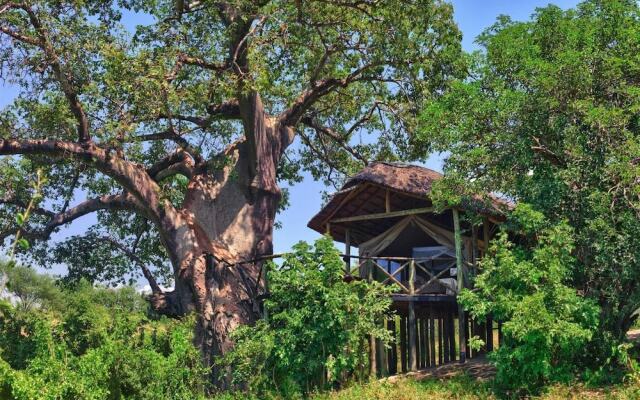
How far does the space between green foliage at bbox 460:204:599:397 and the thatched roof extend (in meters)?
3.42

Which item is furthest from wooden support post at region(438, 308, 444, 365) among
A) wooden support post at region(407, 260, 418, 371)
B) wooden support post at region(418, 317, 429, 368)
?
wooden support post at region(407, 260, 418, 371)

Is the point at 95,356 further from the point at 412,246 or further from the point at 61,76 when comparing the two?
the point at 412,246

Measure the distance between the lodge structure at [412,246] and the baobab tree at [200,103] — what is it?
1.91 m

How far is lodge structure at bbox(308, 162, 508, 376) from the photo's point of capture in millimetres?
13680

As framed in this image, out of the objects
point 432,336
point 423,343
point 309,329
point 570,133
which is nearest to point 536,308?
point 570,133

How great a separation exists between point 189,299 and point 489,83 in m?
7.64

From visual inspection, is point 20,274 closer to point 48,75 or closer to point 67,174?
point 67,174

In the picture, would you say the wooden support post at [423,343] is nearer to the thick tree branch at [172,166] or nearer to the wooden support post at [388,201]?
the wooden support post at [388,201]

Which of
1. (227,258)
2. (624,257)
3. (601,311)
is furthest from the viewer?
(227,258)

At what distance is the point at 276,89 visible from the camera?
16219 mm

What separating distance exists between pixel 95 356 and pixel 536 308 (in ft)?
22.0

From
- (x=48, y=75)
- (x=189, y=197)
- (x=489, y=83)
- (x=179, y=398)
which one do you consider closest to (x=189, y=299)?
(x=189, y=197)

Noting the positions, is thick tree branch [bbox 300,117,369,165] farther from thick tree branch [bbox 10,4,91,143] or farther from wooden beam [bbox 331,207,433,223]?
thick tree branch [bbox 10,4,91,143]

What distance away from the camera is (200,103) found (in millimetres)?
12016
